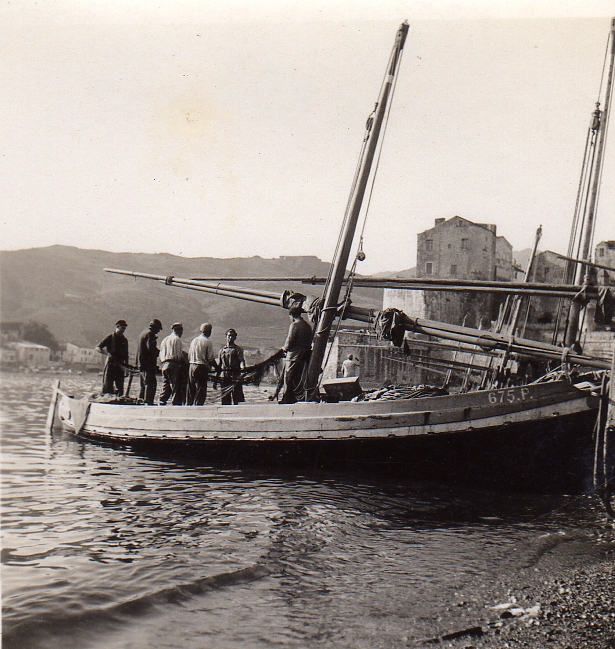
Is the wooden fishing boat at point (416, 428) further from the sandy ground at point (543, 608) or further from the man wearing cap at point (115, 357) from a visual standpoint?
the man wearing cap at point (115, 357)

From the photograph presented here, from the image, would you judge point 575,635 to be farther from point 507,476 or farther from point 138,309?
point 138,309

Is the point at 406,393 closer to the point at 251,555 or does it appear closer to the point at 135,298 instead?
the point at 251,555

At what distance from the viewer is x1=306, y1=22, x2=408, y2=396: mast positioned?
10.7m

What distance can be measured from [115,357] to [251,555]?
27.8 feet

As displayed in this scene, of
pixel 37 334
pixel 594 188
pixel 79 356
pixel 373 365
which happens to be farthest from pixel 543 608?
pixel 79 356

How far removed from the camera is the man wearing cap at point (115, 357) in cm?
1328

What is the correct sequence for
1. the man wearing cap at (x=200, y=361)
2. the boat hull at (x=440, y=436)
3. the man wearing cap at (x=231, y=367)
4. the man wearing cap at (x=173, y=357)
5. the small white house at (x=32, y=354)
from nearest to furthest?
1. the boat hull at (x=440, y=436)
2. the man wearing cap at (x=200, y=361)
3. the man wearing cap at (x=231, y=367)
4. the man wearing cap at (x=173, y=357)
5. the small white house at (x=32, y=354)

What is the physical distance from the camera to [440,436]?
878cm

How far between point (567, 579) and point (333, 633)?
250 cm

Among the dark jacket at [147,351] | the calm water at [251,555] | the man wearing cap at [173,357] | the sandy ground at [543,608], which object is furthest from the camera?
the dark jacket at [147,351]

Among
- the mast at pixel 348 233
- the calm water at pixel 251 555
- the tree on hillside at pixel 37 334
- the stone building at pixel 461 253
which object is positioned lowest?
the tree on hillside at pixel 37 334

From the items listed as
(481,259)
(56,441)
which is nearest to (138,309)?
(481,259)

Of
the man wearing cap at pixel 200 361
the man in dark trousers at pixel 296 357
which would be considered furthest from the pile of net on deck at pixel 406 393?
the man wearing cap at pixel 200 361

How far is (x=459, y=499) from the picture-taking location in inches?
340
